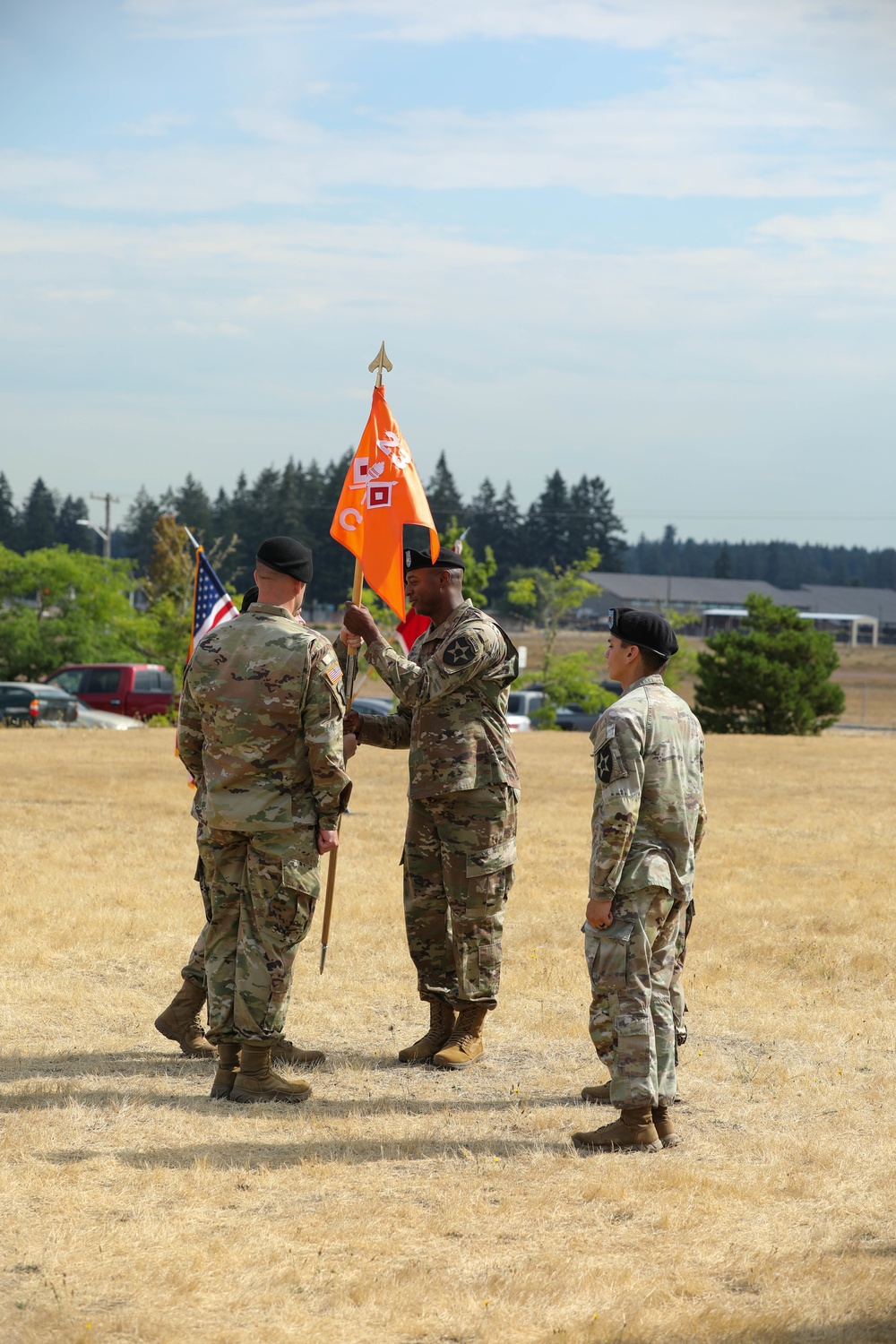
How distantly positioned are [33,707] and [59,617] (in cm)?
843

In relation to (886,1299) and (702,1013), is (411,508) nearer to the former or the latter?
(702,1013)

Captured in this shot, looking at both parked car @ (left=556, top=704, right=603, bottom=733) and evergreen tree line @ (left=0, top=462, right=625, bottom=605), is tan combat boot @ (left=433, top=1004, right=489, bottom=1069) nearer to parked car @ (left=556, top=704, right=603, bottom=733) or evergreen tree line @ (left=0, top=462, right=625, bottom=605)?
parked car @ (left=556, top=704, right=603, bottom=733)

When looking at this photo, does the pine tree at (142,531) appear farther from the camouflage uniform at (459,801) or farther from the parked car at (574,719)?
the camouflage uniform at (459,801)

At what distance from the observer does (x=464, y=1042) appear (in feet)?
20.6

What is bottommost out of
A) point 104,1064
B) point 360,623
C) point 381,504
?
point 104,1064

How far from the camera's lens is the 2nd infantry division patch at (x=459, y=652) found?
590 centimetres

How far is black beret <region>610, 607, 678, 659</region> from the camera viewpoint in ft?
16.9

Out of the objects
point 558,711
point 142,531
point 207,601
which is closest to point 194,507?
point 142,531

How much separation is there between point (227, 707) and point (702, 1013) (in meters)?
3.28

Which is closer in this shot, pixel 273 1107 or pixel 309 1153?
pixel 309 1153

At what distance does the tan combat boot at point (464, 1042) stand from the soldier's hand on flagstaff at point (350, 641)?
1700mm

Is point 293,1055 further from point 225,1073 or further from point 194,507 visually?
point 194,507

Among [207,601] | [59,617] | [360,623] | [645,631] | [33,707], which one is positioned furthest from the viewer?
[59,617]

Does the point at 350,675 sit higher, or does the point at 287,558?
the point at 287,558
